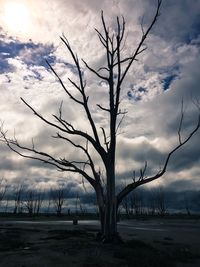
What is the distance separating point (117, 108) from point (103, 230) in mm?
4703

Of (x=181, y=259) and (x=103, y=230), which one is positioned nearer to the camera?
(x=181, y=259)

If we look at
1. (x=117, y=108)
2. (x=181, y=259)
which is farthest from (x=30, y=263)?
(x=117, y=108)

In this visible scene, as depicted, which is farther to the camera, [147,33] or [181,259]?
[147,33]

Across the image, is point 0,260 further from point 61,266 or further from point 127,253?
point 127,253

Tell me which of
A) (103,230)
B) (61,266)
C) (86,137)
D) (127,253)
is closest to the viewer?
(61,266)

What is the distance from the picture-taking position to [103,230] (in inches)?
496

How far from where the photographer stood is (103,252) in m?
10.1

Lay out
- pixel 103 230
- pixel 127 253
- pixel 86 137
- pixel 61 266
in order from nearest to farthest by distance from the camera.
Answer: pixel 61 266
pixel 127 253
pixel 103 230
pixel 86 137

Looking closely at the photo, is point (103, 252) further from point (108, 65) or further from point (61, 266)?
point (108, 65)

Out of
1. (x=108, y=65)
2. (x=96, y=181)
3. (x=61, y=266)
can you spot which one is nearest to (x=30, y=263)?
(x=61, y=266)

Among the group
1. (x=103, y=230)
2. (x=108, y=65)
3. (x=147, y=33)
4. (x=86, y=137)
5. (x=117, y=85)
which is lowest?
(x=103, y=230)

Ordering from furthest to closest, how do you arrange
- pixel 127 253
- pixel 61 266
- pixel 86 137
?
pixel 86 137 < pixel 127 253 < pixel 61 266

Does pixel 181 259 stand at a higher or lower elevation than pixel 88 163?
lower

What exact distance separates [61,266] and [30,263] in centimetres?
76
